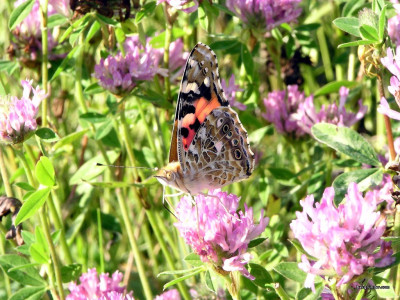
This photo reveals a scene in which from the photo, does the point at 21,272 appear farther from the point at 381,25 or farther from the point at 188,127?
the point at 381,25

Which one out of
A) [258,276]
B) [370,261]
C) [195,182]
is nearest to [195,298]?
[195,182]

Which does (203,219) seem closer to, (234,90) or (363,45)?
(363,45)

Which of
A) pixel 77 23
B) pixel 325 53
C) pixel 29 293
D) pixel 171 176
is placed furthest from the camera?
pixel 325 53

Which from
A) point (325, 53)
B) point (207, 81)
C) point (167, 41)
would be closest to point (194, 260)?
point (207, 81)

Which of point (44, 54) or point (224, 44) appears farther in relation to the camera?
point (224, 44)

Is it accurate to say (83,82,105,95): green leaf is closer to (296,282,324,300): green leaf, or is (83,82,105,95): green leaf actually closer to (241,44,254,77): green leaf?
(241,44,254,77): green leaf

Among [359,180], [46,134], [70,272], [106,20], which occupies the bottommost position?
[70,272]

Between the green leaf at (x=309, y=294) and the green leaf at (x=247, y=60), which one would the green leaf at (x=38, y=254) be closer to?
the green leaf at (x=309, y=294)
